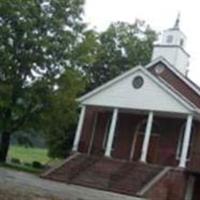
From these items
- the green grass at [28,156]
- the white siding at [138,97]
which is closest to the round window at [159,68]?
the white siding at [138,97]

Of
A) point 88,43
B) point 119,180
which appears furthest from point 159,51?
point 119,180

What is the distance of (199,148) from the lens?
32938mm

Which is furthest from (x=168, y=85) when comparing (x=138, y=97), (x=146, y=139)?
(x=146, y=139)

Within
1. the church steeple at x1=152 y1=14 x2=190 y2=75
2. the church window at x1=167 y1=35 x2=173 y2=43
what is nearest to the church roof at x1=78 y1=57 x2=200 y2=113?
the church steeple at x1=152 y1=14 x2=190 y2=75

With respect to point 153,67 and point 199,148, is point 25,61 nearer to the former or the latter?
point 153,67

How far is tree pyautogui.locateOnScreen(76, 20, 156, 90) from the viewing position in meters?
48.8

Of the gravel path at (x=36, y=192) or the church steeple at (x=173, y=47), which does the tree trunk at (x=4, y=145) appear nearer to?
the church steeple at (x=173, y=47)

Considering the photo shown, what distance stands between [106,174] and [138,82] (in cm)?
626

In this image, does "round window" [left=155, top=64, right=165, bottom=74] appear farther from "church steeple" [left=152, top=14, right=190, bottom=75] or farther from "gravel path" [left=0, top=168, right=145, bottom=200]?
"gravel path" [left=0, top=168, right=145, bottom=200]

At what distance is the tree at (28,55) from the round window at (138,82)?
5.78 metres

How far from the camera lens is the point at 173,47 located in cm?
3991

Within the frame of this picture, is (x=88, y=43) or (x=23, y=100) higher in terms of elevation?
(x=88, y=43)

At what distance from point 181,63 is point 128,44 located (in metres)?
10.5

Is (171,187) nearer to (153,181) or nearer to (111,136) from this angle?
(153,181)
